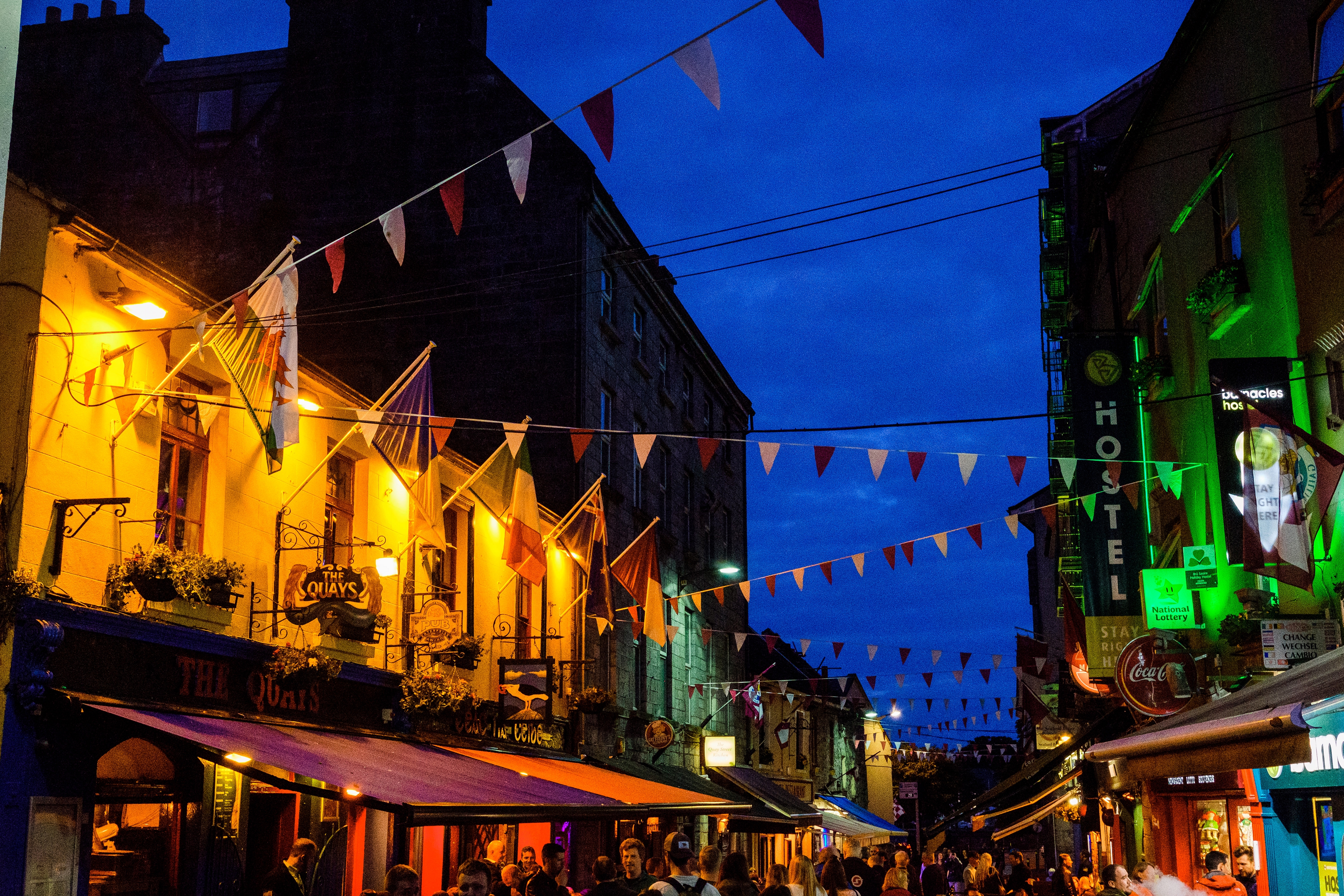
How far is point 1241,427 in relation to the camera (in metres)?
13.3

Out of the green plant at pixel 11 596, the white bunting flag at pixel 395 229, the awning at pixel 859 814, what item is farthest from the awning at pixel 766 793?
the white bunting flag at pixel 395 229

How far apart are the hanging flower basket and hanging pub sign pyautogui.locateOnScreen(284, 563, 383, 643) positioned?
32 cm

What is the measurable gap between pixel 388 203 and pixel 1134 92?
16.9m

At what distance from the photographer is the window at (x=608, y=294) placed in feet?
84.5

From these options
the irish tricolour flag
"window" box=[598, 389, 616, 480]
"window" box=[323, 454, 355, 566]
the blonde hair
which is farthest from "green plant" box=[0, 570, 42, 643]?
"window" box=[598, 389, 616, 480]

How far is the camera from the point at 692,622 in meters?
31.8

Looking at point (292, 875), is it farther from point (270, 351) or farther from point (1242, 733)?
point (1242, 733)

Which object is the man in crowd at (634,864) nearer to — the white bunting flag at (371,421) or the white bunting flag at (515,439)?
the white bunting flag at (371,421)

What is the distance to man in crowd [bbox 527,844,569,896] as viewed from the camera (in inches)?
436

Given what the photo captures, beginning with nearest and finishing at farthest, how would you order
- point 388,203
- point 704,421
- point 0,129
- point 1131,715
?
point 0,129, point 1131,715, point 388,203, point 704,421

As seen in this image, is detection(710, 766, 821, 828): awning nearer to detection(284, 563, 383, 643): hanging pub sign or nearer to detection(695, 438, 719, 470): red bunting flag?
detection(695, 438, 719, 470): red bunting flag

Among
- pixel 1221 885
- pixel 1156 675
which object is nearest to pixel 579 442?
pixel 1156 675

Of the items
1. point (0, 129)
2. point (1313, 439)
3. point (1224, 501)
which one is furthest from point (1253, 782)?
point (0, 129)

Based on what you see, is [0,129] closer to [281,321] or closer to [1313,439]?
[281,321]
